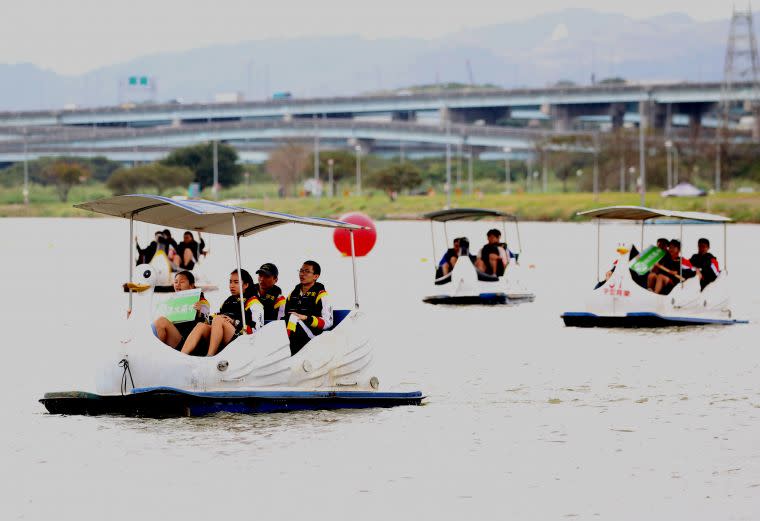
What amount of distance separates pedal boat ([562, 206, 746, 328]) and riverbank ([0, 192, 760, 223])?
55507mm

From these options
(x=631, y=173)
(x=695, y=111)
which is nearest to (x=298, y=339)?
(x=631, y=173)

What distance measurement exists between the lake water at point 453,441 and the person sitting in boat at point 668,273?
82 centimetres

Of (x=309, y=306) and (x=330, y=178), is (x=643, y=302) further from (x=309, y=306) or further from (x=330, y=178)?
(x=330, y=178)

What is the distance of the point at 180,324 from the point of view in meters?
14.4

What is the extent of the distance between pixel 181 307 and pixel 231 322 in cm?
51

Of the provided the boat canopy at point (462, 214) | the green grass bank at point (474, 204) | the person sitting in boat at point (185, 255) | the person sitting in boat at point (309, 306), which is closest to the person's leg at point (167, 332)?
the person sitting in boat at point (309, 306)

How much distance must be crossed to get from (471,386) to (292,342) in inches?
132

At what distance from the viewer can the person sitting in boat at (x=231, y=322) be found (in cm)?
1412

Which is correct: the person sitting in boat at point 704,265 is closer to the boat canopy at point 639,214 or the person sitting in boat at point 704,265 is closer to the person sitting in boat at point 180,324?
the boat canopy at point 639,214

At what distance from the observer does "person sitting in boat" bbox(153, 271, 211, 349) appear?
14172mm

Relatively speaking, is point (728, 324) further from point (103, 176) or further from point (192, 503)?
point (103, 176)

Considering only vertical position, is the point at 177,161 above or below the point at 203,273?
above

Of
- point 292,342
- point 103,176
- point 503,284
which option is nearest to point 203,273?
point 503,284

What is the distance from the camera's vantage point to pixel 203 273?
32875mm
